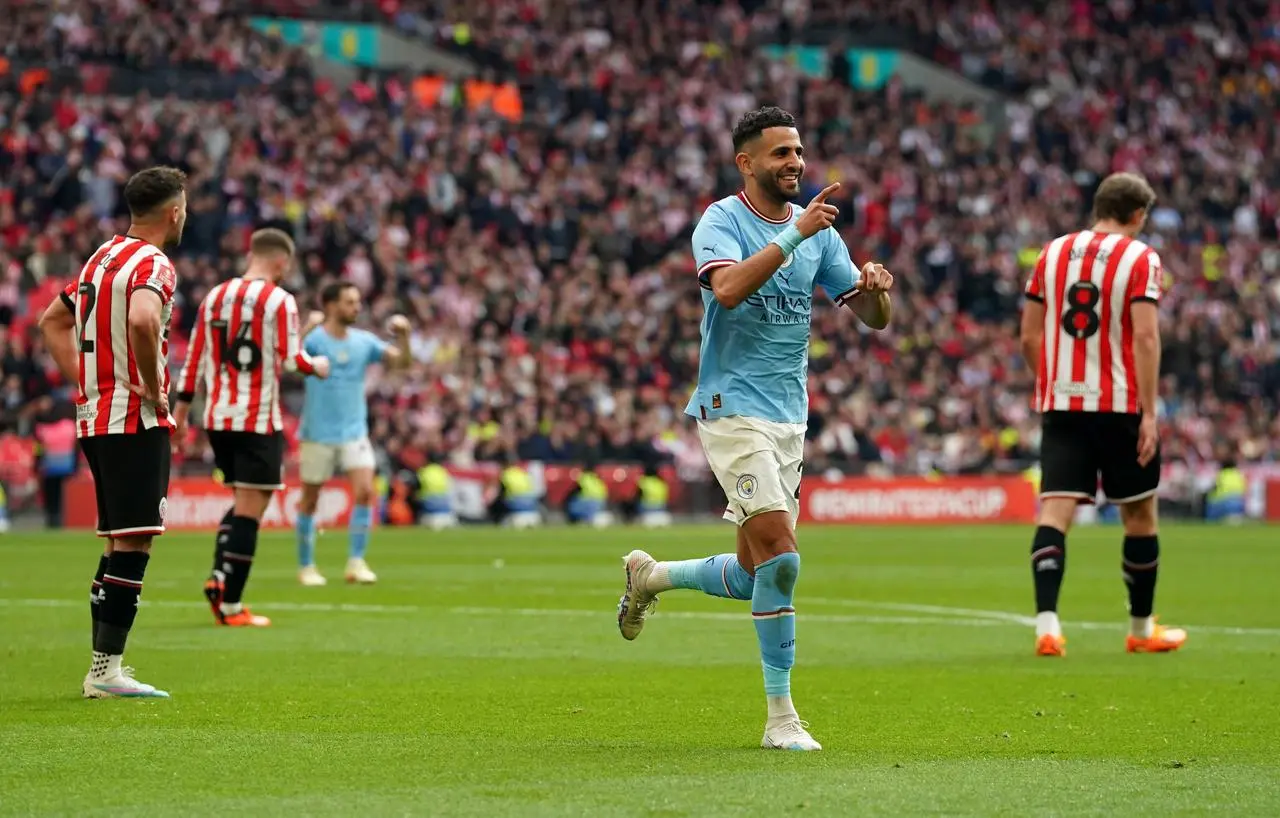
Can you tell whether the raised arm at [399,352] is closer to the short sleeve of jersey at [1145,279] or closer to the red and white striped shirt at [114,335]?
the short sleeve of jersey at [1145,279]

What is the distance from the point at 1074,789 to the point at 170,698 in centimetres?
430

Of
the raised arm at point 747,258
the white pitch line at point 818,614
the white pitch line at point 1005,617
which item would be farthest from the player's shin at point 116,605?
the white pitch line at point 1005,617

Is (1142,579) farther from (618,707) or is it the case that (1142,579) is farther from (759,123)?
(759,123)

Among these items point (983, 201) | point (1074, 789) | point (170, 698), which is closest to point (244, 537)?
point (170, 698)

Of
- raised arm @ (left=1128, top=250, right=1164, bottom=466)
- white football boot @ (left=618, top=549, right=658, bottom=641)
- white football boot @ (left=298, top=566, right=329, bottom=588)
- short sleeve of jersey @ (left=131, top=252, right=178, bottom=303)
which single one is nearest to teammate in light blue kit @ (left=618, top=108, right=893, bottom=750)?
white football boot @ (left=618, top=549, right=658, bottom=641)

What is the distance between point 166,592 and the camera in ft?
51.4

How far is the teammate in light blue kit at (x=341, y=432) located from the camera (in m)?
16.7

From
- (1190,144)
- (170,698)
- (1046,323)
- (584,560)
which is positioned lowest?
(584,560)

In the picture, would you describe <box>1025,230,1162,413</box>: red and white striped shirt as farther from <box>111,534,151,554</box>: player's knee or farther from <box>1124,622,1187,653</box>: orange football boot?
<box>111,534,151,554</box>: player's knee

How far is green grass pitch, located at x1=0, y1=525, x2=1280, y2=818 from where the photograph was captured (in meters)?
6.14

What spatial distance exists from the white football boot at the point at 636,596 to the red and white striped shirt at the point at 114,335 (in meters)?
2.33

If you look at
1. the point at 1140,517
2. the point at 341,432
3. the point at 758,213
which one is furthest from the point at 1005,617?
the point at 758,213

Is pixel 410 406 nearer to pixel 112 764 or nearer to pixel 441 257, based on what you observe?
pixel 441 257

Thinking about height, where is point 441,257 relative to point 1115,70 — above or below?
below
